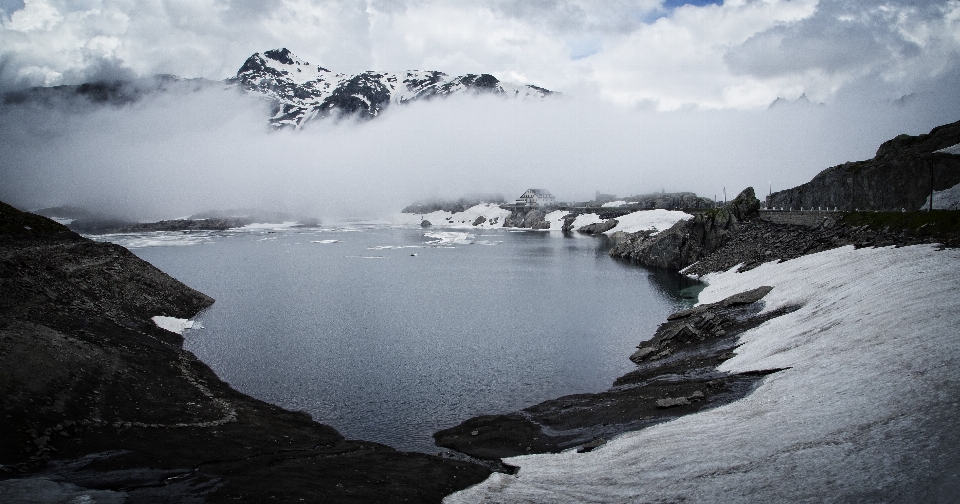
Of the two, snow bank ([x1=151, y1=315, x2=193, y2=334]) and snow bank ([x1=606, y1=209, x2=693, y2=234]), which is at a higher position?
snow bank ([x1=606, y1=209, x2=693, y2=234])

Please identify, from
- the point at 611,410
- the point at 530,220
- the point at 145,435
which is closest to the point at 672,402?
the point at 611,410

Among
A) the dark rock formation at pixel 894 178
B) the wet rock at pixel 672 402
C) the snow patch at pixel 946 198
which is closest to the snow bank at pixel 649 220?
the dark rock formation at pixel 894 178

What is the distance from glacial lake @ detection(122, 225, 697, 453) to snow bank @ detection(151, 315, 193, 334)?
163 centimetres

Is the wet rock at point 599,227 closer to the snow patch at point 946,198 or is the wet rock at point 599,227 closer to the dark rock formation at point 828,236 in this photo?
the dark rock formation at point 828,236

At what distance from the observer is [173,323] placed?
41.3 metres

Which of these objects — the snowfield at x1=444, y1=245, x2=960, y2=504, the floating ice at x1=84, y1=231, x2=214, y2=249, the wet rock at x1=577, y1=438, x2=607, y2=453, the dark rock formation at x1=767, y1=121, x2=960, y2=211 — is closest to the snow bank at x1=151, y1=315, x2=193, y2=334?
the snowfield at x1=444, y1=245, x2=960, y2=504

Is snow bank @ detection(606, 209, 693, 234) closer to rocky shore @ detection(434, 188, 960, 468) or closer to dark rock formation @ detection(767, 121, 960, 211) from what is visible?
dark rock formation @ detection(767, 121, 960, 211)

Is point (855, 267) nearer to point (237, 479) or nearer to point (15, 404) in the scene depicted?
point (237, 479)

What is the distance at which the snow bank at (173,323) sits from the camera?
40028 mm

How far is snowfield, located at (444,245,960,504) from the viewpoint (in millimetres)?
12266

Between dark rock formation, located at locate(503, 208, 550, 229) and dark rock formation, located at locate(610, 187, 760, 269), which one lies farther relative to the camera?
dark rock formation, located at locate(503, 208, 550, 229)

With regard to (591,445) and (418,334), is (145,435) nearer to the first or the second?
(591,445)

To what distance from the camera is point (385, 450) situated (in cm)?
2047

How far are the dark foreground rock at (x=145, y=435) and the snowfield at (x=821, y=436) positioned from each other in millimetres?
3749
